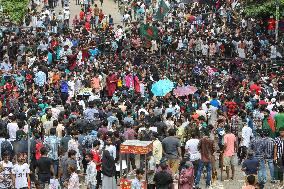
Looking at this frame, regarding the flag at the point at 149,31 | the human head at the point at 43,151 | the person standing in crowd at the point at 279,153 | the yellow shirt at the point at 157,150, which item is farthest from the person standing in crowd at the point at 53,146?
the flag at the point at 149,31

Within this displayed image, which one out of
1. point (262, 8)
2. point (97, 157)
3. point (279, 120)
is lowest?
point (97, 157)

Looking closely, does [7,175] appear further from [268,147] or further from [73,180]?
[268,147]

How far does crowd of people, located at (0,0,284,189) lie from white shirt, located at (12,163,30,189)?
0.03 m

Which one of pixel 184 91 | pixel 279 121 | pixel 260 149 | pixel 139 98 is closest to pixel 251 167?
pixel 260 149

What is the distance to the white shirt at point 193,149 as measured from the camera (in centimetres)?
2092

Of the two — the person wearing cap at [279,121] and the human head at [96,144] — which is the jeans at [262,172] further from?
the human head at [96,144]

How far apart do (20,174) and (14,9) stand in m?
22.8

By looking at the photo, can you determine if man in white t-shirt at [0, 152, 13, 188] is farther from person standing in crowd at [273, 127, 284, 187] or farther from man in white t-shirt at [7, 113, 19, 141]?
person standing in crowd at [273, 127, 284, 187]

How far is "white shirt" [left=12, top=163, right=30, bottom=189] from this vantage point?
19.1m

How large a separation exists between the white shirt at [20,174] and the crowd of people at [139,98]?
3cm

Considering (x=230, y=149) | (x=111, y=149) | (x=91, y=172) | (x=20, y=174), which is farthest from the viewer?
(x=230, y=149)

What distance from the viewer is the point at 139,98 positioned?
88.8 feet

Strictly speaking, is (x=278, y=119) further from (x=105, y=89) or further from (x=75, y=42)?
(x=75, y=42)

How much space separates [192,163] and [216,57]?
57.1ft
